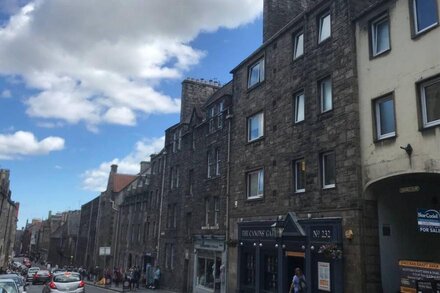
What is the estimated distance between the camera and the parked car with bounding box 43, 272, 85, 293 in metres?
19.9

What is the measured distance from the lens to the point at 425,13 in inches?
523

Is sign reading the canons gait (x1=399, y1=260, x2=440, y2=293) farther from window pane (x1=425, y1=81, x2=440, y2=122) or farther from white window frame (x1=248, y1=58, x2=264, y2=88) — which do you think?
white window frame (x1=248, y1=58, x2=264, y2=88)

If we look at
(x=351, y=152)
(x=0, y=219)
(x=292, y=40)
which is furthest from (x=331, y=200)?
(x=0, y=219)

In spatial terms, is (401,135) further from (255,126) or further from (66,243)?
(66,243)

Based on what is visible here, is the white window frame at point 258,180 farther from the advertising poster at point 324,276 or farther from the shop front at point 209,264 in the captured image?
the advertising poster at point 324,276

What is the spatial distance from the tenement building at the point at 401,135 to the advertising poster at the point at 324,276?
1.91 metres

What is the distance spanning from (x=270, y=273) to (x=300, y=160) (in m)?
5.44

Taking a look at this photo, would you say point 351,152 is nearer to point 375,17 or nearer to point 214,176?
point 375,17

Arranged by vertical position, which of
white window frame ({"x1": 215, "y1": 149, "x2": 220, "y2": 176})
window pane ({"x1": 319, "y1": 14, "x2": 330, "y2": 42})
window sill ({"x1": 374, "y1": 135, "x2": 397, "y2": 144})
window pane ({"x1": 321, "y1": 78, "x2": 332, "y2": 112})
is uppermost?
window pane ({"x1": 319, "y1": 14, "x2": 330, "y2": 42})

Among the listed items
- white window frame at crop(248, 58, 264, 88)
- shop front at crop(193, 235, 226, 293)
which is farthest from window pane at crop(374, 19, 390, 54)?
shop front at crop(193, 235, 226, 293)

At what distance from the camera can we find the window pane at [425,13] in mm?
12977

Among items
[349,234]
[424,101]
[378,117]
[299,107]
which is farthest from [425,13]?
[349,234]

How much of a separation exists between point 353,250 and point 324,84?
6.67m

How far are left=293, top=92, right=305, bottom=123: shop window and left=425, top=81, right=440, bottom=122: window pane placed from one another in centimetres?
623
